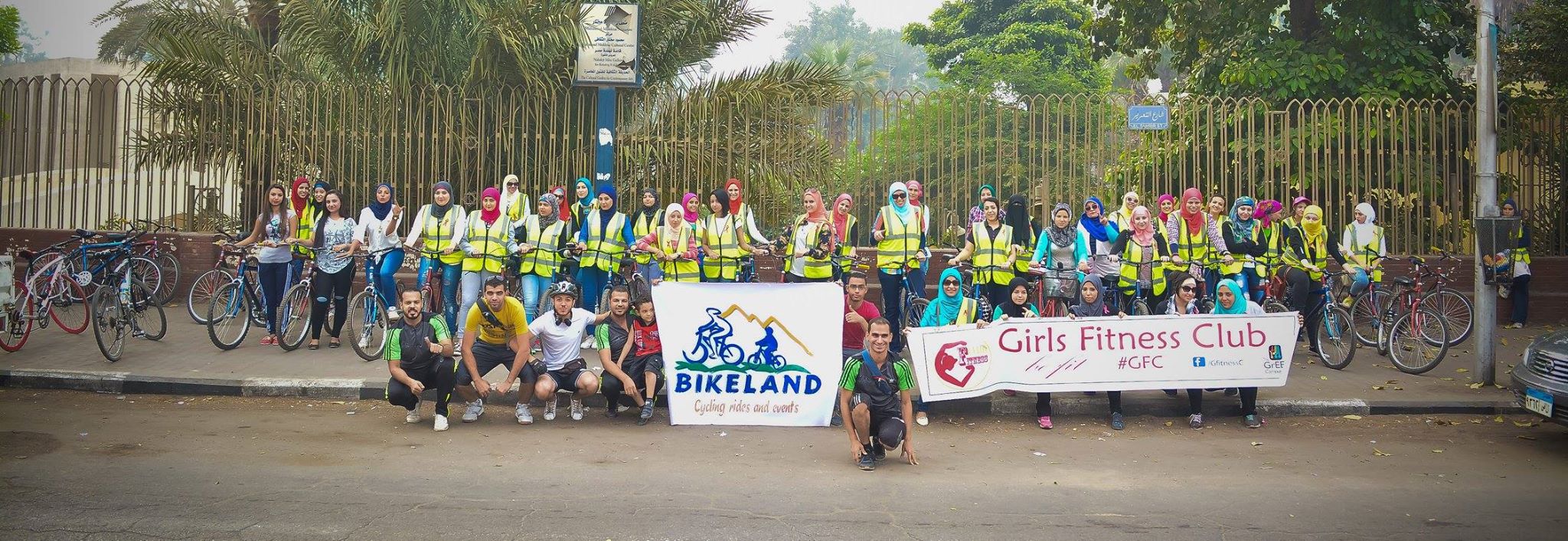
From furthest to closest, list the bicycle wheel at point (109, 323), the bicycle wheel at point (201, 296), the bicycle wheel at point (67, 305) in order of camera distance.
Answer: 1. the bicycle wheel at point (201, 296)
2. the bicycle wheel at point (67, 305)
3. the bicycle wheel at point (109, 323)

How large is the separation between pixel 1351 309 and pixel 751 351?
691 cm

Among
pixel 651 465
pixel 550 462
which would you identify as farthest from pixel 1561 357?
pixel 550 462

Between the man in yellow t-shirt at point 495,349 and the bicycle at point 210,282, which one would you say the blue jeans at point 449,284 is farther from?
the man in yellow t-shirt at point 495,349

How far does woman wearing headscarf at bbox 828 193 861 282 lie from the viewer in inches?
482

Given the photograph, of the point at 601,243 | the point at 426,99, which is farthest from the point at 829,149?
the point at 426,99

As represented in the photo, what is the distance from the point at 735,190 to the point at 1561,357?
23.7 ft

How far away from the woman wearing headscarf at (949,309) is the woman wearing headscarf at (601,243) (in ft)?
12.2

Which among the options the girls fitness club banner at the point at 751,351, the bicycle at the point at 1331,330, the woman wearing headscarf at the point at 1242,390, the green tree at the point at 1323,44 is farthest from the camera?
the green tree at the point at 1323,44

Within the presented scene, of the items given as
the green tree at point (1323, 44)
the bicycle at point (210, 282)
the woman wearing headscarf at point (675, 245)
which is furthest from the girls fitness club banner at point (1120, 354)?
the bicycle at point (210, 282)

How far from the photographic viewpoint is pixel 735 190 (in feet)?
41.7

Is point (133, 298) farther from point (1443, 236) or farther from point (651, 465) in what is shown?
point (1443, 236)

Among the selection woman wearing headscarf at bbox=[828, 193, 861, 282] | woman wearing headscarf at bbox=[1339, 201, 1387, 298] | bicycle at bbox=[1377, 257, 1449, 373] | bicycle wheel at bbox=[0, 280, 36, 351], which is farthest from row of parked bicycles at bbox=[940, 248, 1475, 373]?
bicycle wheel at bbox=[0, 280, 36, 351]

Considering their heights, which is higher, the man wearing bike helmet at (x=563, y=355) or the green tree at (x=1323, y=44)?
the green tree at (x=1323, y=44)

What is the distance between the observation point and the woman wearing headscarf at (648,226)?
12.6m
